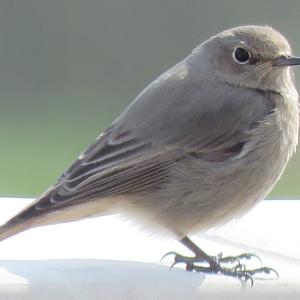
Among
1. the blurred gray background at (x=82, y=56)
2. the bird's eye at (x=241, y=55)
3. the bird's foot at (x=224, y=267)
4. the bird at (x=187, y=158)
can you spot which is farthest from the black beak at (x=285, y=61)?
the blurred gray background at (x=82, y=56)

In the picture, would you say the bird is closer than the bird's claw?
No

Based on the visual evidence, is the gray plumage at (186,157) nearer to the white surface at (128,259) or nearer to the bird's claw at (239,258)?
the white surface at (128,259)

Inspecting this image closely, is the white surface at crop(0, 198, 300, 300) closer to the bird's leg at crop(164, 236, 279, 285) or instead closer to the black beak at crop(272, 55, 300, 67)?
the bird's leg at crop(164, 236, 279, 285)

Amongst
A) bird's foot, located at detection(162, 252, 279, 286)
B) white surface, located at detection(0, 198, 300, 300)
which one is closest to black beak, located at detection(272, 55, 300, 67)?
white surface, located at detection(0, 198, 300, 300)

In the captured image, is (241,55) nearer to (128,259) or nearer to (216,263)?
(216,263)

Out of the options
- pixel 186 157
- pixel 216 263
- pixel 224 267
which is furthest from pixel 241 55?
pixel 224 267

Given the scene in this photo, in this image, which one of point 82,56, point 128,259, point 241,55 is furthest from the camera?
point 82,56

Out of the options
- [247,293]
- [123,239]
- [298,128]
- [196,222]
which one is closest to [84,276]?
[247,293]
